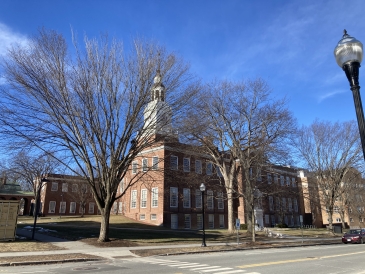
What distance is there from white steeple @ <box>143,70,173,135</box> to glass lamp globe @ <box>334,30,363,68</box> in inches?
575

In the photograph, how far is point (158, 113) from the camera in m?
20.1

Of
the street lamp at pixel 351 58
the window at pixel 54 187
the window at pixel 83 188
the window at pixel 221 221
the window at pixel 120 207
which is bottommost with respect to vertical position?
the window at pixel 221 221

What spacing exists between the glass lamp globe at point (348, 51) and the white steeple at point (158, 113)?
14.6m

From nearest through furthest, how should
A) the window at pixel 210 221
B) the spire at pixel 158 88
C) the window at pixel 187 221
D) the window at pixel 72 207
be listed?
the spire at pixel 158 88
the window at pixel 187 221
the window at pixel 210 221
the window at pixel 72 207

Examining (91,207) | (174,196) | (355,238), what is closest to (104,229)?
(355,238)

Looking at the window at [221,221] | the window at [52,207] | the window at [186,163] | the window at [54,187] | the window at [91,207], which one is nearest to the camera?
the window at [186,163]

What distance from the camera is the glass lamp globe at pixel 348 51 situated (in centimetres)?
521

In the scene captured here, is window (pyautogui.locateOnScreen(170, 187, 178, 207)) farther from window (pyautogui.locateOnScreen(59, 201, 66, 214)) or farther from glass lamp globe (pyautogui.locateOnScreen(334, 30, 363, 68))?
glass lamp globe (pyautogui.locateOnScreen(334, 30, 363, 68))

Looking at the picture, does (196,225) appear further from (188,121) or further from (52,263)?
(52,263)

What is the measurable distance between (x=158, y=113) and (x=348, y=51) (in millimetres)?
15490

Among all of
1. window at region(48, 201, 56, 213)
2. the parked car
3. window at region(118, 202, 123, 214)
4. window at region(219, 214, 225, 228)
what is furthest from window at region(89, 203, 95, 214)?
the parked car

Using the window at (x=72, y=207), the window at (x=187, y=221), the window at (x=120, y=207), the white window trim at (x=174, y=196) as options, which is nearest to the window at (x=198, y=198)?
the window at (x=187, y=221)

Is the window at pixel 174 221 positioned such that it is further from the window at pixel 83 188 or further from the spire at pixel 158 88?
the spire at pixel 158 88

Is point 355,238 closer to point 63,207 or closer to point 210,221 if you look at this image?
point 210,221
